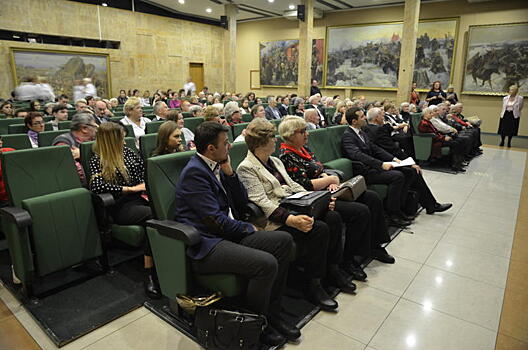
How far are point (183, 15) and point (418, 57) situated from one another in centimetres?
999

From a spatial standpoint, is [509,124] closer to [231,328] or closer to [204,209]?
[204,209]

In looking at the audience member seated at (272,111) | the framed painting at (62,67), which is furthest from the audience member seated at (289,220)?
the framed painting at (62,67)

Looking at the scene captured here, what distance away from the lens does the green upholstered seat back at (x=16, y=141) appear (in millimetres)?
3443

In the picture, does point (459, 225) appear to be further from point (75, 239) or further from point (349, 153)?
point (75, 239)

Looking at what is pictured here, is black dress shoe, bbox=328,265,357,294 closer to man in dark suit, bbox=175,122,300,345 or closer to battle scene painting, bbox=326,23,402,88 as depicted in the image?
man in dark suit, bbox=175,122,300,345

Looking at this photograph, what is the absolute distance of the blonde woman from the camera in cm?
264

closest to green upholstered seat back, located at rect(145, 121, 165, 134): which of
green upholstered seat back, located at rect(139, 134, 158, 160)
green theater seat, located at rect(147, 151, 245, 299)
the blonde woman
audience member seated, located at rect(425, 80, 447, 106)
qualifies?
green upholstered seat back, located at rect(139, 134, 158, 160)

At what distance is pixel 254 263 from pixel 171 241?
0.49 m

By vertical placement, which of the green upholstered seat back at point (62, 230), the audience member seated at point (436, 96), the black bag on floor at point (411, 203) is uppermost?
the audience member seated at point (436, 96)

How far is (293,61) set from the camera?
16.2 m

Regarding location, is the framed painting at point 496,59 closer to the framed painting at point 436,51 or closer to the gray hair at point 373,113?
the framed painting at point 436,51

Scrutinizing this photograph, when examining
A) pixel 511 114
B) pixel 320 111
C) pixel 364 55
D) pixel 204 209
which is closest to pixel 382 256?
pixel 204 209

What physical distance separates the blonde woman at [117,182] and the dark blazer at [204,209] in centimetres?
72

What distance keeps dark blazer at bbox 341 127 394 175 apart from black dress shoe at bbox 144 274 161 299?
2.47 m
